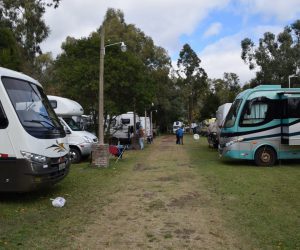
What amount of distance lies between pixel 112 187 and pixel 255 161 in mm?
7354

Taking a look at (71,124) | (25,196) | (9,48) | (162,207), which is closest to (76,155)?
(71,124)

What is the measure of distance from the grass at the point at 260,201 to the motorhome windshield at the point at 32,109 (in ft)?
12.8

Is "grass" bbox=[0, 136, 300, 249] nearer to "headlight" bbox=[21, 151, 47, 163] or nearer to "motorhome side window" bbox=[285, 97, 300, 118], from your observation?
"headlight" bbox=[21, 151, 47, 163]

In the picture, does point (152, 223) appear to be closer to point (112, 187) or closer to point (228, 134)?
point (112, 187)

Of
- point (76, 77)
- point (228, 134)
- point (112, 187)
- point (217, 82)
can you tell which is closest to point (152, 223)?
point (112, 187)

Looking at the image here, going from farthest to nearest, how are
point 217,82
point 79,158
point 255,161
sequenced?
point 217,82, point 79,158, point 255,161

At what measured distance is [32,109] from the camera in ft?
32.3

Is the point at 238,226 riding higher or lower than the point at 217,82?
lower

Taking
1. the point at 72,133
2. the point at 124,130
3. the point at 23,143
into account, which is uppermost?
the point at 124,130

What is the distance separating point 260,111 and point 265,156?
1.70 metres

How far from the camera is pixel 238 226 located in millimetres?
7488

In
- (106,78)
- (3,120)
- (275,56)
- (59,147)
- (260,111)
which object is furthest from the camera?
(275,56)

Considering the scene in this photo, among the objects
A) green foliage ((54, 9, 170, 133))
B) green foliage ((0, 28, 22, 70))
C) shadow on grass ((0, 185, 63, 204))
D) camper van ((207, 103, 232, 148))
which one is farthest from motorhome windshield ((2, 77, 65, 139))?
green foliage ((0, 28, 22, 70))

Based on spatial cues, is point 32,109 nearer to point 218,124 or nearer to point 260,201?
point 260,201
